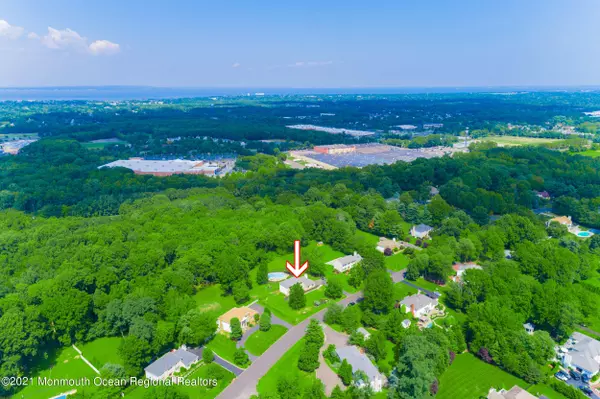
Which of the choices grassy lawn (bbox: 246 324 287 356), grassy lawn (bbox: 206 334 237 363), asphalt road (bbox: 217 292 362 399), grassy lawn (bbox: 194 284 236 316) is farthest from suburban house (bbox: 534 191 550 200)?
grassy lawn (bbox: 206 334 237 363)

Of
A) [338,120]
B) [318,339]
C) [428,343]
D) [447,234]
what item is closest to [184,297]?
[318,339]

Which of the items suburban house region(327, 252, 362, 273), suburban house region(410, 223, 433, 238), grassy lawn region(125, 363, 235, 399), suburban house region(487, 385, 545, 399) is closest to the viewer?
suburban house region(487, 385, 545, 399)

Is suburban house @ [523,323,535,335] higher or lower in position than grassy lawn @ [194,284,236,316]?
higher

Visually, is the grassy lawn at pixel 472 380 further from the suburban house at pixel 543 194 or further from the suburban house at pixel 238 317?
the suburban house at pixel 543 194

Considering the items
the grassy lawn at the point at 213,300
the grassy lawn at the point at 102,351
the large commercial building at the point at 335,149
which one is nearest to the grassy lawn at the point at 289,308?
the grassy lawn at the point at 213,300

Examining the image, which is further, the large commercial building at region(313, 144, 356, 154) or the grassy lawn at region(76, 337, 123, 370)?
the large commercial building at region(313, 144, 356, 154)

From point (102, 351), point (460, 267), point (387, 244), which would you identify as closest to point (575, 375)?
point (460, 267)

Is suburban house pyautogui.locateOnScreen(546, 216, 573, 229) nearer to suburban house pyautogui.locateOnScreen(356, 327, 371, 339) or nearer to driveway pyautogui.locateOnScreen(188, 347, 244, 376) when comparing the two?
suburban house pyautogui.locateOnScreen(356, 327, 371, 339)

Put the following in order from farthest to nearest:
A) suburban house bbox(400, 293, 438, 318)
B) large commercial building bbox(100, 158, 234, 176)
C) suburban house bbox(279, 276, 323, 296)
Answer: large commercial building bbox(100, 158, 234, 176) < suburban house bbox(279, 276, 323, 296) < suburban house bbox(400, 293, 438, 318)
